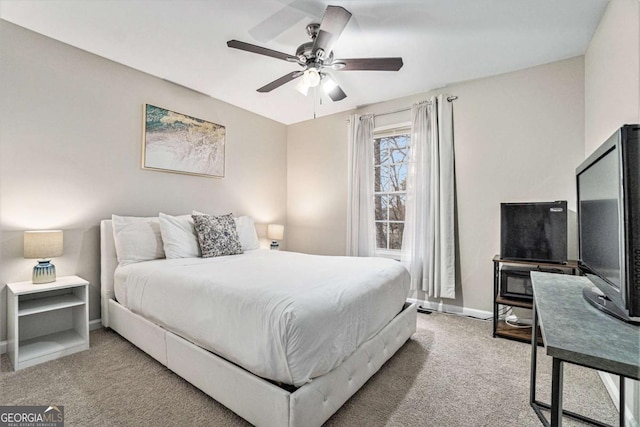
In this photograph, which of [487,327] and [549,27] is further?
[487,327]

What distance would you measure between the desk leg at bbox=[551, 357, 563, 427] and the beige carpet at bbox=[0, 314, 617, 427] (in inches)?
35.7

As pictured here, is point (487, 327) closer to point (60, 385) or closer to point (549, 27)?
point (549, 27)

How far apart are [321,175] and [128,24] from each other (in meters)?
2.85

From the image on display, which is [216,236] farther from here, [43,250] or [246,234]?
[43,250]

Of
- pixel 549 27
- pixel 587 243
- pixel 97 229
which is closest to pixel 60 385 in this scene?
pixel 97 229

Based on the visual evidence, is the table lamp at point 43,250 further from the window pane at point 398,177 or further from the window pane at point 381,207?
the window pane at point 398,177

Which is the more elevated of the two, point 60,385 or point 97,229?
point 97,229

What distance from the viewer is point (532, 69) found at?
2.91 meters

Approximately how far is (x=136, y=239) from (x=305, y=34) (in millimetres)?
2391

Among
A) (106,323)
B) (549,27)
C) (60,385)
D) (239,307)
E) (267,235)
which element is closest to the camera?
(239,307)

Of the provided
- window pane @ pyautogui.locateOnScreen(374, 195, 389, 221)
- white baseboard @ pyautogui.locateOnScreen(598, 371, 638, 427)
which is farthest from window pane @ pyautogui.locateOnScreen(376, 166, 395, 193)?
white baseboard @ pyautogui.locateOnScreen(598, 371, 638, 427)

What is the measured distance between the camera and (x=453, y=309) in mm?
3330

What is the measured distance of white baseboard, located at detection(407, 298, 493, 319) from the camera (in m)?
3.14

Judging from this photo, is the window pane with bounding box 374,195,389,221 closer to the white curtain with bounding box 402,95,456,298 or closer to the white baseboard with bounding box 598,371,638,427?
the white curtain with bounding box 402,95,456,298
